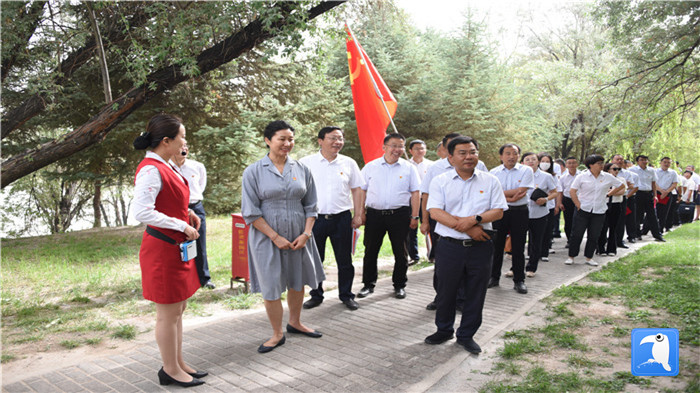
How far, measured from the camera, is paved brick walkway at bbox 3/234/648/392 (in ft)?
12.5

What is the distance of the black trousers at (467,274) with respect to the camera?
4492 mm

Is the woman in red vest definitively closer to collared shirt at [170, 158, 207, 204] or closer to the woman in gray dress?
the woman in gray dress

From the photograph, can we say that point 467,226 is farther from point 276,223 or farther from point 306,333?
point 306,333

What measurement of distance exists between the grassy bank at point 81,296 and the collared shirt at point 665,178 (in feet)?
26.9

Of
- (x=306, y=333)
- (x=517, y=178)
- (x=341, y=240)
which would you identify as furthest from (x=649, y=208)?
(x=306, y=333)

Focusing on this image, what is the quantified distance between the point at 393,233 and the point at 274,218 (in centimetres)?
226

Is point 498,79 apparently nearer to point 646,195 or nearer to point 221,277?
point 646,195

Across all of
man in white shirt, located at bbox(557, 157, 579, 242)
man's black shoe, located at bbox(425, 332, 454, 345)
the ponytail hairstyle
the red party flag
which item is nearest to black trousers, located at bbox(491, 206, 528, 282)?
man's black shoe, located at bbox(425, 332, 454, 345)

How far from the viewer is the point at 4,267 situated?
28.8 ft

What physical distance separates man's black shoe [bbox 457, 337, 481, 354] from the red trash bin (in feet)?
10.6

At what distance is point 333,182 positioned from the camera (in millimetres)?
5980

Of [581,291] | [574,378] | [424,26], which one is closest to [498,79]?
[424,26]

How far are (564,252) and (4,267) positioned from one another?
11.2m

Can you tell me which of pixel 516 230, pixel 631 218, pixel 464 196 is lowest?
pixel 631 218
